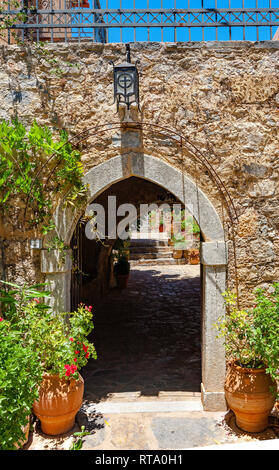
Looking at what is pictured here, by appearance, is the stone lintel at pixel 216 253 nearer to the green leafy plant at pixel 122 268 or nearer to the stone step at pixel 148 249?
the green leafy plant at pixel 122 268

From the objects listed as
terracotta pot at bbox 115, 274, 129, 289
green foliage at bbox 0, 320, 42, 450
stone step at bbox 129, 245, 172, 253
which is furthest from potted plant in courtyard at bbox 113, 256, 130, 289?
green foliage at bbox 0, 320, 42, 450

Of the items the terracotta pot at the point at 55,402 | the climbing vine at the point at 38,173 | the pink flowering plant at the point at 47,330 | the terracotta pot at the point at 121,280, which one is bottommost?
the terracotta pot at the point at 55,402

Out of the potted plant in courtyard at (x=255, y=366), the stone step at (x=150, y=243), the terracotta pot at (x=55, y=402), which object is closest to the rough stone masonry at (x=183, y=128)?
the potted plant in courtyard at (x=255, y=366)

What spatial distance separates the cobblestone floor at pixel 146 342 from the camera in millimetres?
4562

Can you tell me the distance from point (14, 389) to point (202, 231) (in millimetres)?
2394

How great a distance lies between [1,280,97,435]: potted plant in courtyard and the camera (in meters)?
3.27

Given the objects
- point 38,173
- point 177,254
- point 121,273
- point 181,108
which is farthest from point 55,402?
point 177,254

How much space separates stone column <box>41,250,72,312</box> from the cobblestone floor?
1.33m

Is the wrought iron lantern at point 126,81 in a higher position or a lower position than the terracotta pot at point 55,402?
higher

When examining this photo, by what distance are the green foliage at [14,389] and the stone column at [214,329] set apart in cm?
196

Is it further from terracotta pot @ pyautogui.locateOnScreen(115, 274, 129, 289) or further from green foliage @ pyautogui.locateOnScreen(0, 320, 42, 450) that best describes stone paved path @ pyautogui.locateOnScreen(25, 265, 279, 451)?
terracotta pot @ pyautogui.locateOnScreen(115, 274, 129, 289)

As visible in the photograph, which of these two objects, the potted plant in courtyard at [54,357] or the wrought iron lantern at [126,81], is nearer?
the potted plant in courtyard at [54,357]

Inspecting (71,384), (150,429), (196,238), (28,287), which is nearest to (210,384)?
(150,429)

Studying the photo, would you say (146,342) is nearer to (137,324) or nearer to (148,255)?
(137,324)
